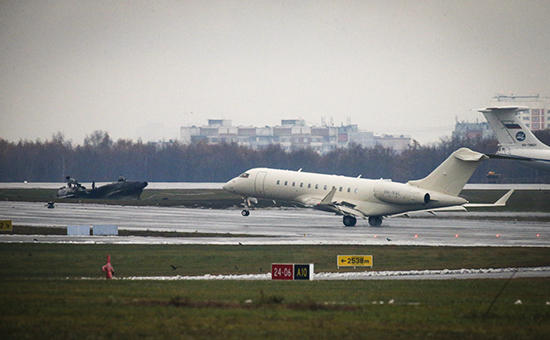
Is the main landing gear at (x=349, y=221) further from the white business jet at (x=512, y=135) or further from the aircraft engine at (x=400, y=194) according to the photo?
the white business jet at (x=512, y=135)

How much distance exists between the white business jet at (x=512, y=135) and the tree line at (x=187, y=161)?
47733 mm

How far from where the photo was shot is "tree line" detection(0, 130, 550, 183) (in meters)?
145

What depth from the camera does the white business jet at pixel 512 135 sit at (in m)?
85.0

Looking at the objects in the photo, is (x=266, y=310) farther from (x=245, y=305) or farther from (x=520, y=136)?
(x=520, y=136)

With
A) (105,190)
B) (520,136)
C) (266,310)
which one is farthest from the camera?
(105,190)

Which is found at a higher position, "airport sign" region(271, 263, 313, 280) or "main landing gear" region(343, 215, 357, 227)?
"airport sign" region(271, 263, 313, 280)

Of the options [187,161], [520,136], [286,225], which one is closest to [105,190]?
[286,225]

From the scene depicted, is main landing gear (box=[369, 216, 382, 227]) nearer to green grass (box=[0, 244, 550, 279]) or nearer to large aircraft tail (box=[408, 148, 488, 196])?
large aircraft tail (box=[408, 148, 488, 196])

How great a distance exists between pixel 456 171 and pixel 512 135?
31.7 m

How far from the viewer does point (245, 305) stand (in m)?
23.2

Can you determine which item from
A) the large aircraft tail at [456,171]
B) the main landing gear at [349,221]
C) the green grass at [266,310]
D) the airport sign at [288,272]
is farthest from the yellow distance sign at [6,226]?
the large aircraft tail at [456,171]

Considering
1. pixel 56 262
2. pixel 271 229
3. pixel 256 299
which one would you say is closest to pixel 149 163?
pixel 271 229

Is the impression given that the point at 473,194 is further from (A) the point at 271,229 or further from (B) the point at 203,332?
(B) the point at 203,332

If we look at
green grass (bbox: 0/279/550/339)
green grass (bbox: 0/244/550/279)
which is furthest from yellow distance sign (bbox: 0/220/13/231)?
green grass (bbox: 0/279/550/339)
